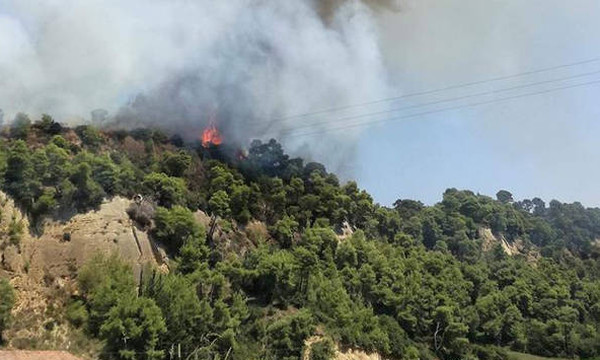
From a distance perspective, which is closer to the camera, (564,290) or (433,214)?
(564,290)

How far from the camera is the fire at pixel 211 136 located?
79812mm

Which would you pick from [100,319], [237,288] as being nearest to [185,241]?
[237,288]

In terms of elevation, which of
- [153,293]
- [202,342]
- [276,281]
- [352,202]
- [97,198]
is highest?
[352,202]

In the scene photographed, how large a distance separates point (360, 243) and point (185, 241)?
81.8 ft

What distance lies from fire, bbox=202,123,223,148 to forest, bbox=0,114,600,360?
165 cm

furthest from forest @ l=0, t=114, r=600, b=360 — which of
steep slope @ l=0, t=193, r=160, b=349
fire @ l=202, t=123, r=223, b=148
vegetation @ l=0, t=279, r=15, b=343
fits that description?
fire @ l=202, t=123, r=223, b=148

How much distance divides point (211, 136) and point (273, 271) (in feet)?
86.4

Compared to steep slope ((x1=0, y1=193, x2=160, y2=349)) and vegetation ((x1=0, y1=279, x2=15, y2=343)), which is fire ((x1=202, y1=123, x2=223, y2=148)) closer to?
steep slope ((x1=0, y1=193, x2=160, y2=349))

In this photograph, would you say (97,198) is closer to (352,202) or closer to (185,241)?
(185,241)

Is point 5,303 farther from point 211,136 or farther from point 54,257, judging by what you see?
point 211,136

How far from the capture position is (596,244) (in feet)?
432

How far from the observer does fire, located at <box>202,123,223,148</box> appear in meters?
79.8

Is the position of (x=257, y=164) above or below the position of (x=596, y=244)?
below

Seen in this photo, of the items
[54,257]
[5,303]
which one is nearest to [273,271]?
[54,257]
